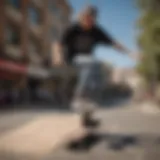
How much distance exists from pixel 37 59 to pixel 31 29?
0.31 ft

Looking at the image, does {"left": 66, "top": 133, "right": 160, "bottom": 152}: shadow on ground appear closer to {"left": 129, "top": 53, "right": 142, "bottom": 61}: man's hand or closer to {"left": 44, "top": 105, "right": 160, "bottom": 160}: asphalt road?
{"left": 44, "top": 105, "right": 160, "bottom": 160}: asphalt road

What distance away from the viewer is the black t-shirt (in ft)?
2.49

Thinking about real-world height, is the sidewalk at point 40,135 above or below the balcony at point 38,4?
below

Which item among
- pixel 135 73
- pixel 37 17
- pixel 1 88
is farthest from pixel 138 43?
pixel 1 88

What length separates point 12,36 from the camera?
0.74 m

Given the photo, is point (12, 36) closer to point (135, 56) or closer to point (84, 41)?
point (84, 41)

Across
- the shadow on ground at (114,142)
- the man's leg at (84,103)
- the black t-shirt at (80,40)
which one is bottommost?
the shadow on ground at (114,142)

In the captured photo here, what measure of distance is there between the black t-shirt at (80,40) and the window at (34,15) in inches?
3.6

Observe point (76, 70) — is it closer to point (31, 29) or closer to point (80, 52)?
point (80, 52)

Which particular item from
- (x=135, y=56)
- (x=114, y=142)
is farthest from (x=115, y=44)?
→ (x=114, y=142)

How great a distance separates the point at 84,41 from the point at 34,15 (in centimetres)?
17

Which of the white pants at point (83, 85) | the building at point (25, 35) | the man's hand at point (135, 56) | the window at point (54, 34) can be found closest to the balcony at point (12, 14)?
the building at point (25, 35)

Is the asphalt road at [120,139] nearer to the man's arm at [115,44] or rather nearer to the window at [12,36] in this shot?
the man's arm at [115,44]

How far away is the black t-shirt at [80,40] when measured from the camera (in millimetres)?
759
